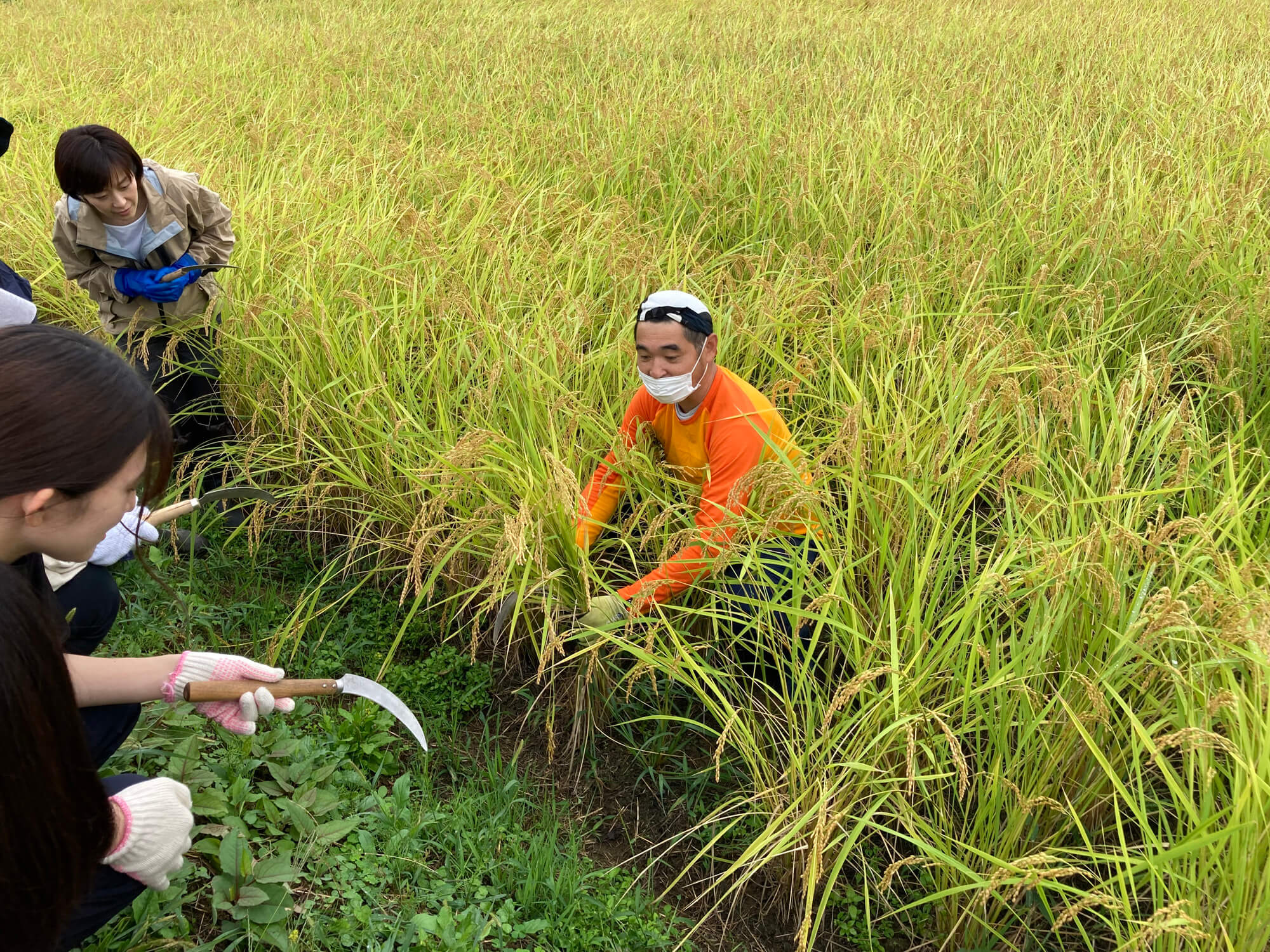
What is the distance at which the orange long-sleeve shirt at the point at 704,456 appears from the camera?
1929 mm

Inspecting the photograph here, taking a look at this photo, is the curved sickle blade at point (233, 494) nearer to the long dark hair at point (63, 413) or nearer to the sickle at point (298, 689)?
the sickle at point (298, 689)

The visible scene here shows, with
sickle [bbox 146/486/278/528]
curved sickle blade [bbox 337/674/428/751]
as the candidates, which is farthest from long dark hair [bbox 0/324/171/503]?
sickle [bbox 146/486/278/528]

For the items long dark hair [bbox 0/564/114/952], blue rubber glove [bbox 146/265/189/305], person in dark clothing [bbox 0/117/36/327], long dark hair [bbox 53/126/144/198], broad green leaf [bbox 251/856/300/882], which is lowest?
broad green leaf [bbox 251/856/300/882]

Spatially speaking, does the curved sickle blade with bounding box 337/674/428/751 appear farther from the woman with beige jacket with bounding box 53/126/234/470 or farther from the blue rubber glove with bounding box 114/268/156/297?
the blue rubber glove with bounding box 114/268/156/297

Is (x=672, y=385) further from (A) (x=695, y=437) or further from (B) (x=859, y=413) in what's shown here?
(B) (x=859, y=413)

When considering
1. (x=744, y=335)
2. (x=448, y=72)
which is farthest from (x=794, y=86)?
(x=744, y=335)

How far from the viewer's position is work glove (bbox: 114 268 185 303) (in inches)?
112

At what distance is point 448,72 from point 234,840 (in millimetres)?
5671

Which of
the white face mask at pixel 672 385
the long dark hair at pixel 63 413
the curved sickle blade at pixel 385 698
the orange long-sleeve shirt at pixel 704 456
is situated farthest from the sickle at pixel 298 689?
the white face mask at pixel 672 385

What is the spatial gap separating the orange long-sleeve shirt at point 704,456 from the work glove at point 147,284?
1.61m

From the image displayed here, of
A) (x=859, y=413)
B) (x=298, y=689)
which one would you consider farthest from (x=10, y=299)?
(x=859, y=413)

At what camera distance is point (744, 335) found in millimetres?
2768

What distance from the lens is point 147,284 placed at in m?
2.84

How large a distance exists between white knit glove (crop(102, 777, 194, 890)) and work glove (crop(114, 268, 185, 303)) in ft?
6.26
